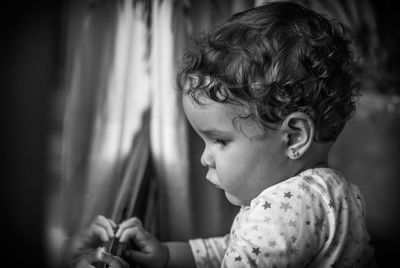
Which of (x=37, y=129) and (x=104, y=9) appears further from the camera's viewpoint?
(x=104, y=9)

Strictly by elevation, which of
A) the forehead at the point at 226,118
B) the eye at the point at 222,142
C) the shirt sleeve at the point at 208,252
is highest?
the forehead at the point at 226,118

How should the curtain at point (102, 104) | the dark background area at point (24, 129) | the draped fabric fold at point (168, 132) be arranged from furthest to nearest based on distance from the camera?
the draped fabric fold at point (168, 132), the curtain at point (102, 104), the dark background area at point (24, 129)

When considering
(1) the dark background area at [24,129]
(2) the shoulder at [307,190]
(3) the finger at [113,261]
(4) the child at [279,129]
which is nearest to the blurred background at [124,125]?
(1) the dark background area at [24,129]

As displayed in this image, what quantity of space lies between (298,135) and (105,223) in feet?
1.27

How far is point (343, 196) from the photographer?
0.85m

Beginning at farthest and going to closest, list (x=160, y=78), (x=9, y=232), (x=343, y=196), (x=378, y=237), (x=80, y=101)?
(x=378, y=237) < (x=160, y=78) < (x=80, y=101) < (x=343, y=196) < (x=9, y=232)

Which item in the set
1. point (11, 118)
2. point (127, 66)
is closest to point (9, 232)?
point (11, 118)

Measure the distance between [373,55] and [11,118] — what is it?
1.07 meters

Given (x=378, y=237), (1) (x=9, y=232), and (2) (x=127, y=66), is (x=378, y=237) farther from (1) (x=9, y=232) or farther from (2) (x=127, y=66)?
(1) (x=9, y=232)

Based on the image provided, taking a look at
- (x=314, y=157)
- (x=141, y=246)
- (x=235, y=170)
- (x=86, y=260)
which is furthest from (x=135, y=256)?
(x=314, y=157)

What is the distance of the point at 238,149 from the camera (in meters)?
0.85

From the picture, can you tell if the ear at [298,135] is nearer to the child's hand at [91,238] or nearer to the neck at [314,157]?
the neck at [314,157]

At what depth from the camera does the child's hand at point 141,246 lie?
3.11 ft

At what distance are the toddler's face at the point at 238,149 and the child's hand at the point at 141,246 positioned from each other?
199mm
